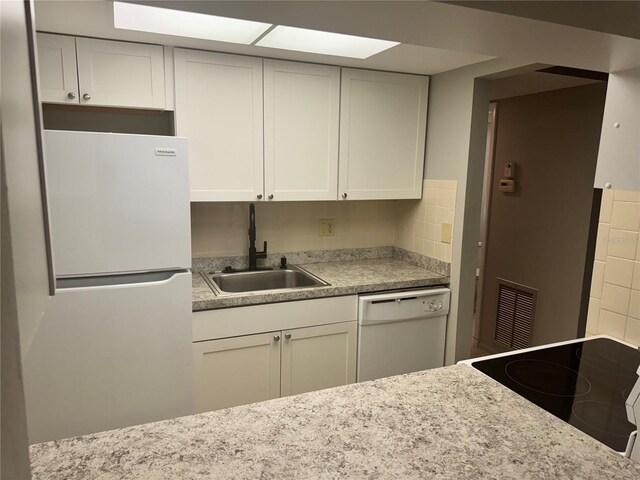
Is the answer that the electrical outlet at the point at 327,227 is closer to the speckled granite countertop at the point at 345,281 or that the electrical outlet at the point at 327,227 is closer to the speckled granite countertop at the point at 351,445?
the speckled granite countertop at the point at 345,281

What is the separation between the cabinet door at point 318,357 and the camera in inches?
92.0

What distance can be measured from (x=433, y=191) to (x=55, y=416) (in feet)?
7.47

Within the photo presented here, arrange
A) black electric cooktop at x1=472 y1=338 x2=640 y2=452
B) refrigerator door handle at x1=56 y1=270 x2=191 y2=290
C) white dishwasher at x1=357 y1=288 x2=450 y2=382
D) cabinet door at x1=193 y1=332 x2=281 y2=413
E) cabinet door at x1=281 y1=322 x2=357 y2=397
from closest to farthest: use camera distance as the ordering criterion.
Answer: black electric cooktop at x1=472 y1=338 x2=640 y2=452, refrigerator door handle at x1=56 y1=270 x2=191 y2=290, cabinet door at x1=193 y1=332 x2=281 y2=413, cabinet door at x1=281 y1=322 x2=357 y2=397, white dishwasher at x1=357 y1=288 x2=450 y2=382

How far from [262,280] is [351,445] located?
1882 mm

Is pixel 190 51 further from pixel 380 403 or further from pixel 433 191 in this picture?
pixel 380 403

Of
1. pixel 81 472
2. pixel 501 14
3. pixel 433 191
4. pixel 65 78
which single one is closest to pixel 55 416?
pixel 81 472

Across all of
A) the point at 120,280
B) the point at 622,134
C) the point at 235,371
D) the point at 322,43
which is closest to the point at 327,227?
the point at 235,371

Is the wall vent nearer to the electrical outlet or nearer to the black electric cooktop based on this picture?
the electrical outlet

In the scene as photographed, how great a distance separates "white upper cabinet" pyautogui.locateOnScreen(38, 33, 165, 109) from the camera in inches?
76.7

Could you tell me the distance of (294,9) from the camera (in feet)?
1.78

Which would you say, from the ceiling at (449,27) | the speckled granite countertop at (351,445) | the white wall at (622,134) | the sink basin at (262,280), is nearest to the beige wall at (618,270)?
the speckled granite countertop at (351,445)

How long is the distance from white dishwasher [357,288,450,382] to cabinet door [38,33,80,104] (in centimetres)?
174

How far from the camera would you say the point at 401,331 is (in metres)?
2.57

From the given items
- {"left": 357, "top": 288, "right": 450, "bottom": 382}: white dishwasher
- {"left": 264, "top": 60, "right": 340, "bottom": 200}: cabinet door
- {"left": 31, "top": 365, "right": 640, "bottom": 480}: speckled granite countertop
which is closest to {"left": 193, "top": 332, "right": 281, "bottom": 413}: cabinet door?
{"left": 357, "top": 288, "right": 450, "bottom": 382}: white dishwasher
